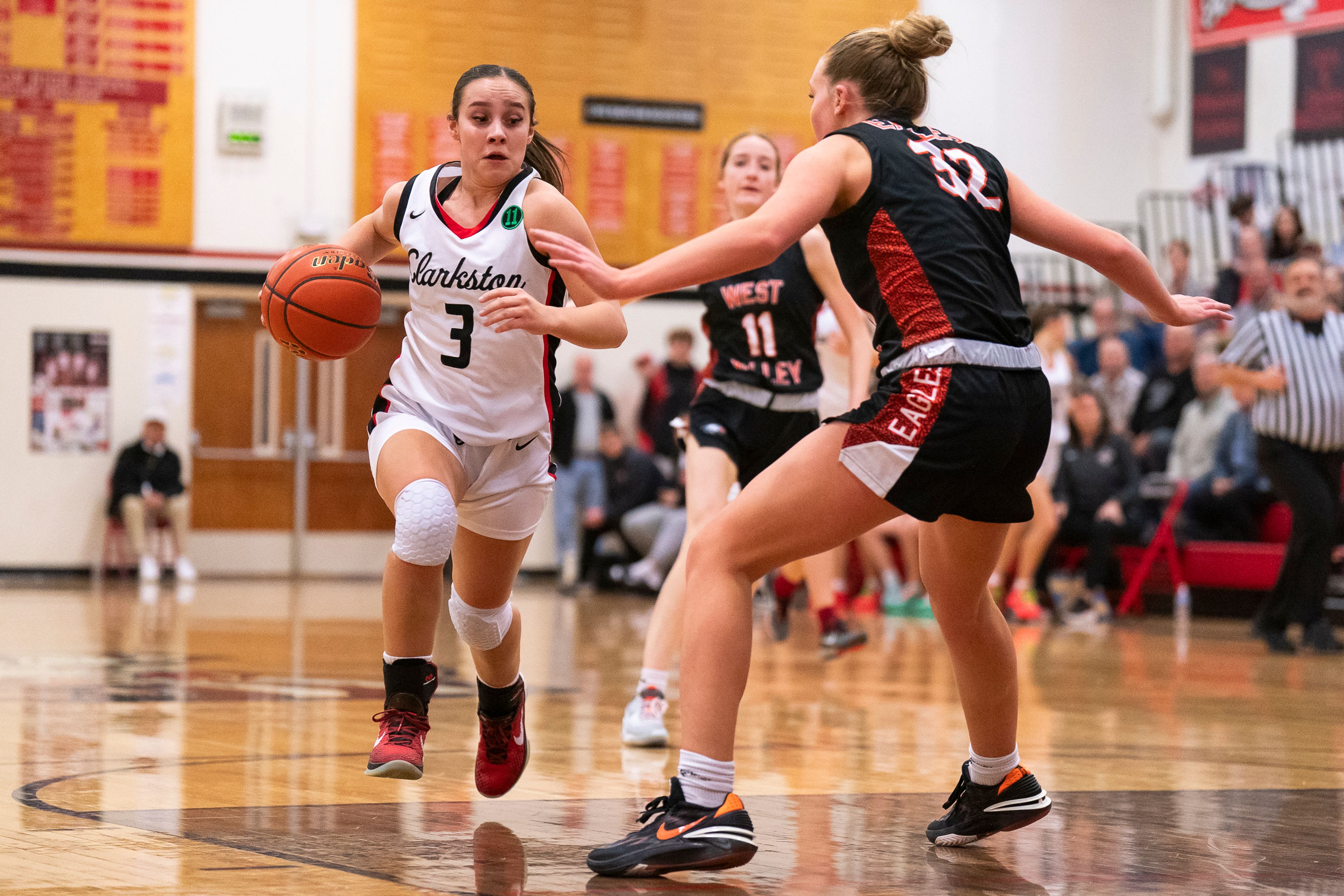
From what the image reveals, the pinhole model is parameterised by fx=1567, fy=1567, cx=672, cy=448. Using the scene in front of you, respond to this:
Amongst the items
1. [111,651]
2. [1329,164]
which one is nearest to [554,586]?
[111,651]

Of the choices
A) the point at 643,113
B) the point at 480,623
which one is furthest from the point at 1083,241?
the point at 643,113

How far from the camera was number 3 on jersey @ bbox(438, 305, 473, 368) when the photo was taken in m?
3.80

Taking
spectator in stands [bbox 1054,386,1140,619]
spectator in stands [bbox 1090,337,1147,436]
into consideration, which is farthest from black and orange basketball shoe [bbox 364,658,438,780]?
spectator in stands [bbox 1090,337,1147,436]

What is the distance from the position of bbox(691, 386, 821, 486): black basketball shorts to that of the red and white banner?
12.7 metres

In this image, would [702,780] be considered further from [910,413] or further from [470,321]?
[470,321]

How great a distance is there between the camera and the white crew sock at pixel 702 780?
301 centimetres

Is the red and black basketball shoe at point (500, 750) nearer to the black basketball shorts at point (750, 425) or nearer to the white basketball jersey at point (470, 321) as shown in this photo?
the white basketball jersey at point (470, 321)

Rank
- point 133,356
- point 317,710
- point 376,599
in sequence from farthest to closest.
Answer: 1. point 133,356
2. point 376,599
3. point 317,710

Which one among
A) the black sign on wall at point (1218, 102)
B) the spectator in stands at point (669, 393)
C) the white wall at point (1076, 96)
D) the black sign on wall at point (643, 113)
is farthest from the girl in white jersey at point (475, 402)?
the black sign on wall at point (1218, 102)

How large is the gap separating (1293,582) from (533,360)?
683cm

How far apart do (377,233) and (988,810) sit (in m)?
2.08

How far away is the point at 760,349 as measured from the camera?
5.83m

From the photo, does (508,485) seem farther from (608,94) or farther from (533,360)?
(608,94)

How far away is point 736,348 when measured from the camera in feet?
19.2
